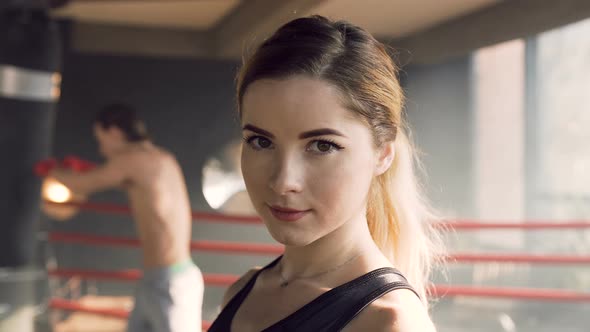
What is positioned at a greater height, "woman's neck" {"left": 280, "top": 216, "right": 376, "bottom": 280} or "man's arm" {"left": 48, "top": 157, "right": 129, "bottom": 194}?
"man's arm" {"left": 48, "top": 157, "right": 129, "bottom": 194}

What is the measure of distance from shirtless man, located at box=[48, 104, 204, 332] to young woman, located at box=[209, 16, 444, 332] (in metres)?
1.66

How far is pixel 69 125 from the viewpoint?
6.35 metres

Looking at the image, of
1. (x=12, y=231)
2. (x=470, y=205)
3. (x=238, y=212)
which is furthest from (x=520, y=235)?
(x=12, y=231)

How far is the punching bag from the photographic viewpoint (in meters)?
3.35

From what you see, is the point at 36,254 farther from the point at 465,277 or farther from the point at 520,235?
the point at 520,235

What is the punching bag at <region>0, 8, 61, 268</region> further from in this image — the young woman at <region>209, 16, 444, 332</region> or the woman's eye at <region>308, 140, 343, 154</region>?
the woman's eye at <region>308, 140, 343, 154</region>

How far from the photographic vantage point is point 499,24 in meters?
2.32

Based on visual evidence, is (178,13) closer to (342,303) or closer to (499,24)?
(499,24)

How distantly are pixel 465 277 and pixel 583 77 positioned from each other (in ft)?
6.91

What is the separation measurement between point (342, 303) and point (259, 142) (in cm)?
19

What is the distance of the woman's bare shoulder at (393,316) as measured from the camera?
0.71m

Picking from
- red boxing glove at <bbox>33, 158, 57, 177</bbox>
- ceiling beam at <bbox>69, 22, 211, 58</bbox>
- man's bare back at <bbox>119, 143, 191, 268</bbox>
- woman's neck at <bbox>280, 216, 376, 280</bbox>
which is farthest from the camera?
ceiling beam at <bbox>69, 22, 211, 58</bbox>

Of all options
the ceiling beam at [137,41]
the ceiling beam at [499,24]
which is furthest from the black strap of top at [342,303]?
the ceiling beam at [137,41]

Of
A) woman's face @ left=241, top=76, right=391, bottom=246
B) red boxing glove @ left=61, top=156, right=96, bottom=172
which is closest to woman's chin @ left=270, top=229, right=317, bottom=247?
woman's face @ left=241, top=76, right=391, bottom=246
